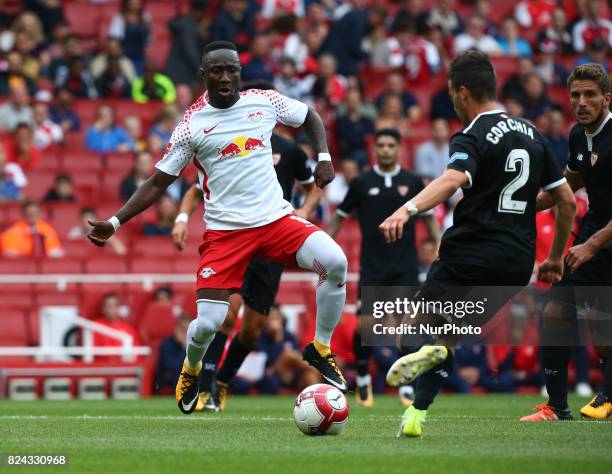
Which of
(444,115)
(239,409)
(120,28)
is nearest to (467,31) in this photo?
(444,115)

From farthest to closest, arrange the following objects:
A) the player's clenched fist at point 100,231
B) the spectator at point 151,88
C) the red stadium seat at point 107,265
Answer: the spectator at point 151,88
the red stadium seat at point 107,265
the player's clenched fist at point 100,231

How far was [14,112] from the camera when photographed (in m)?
18.9

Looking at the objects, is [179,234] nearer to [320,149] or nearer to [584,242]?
[320,149]

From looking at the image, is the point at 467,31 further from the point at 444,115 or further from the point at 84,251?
the point at 84,251

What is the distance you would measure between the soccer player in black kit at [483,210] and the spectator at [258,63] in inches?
464

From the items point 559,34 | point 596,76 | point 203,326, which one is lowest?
point 203,326

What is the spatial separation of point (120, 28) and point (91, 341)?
7.47 meters

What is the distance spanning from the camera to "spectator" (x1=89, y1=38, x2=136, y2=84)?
1980 cm

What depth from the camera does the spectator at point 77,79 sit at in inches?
783

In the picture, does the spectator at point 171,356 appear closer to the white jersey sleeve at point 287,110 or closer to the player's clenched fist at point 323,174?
the white jersey sleeve at point 287,110

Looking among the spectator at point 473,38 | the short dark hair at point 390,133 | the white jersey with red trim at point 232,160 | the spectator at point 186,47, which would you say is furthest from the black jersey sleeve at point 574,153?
the spectator at point 473,38

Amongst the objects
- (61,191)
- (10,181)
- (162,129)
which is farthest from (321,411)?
(162,129)

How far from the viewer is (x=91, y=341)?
15156 millimetres

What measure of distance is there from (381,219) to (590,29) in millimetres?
11915
